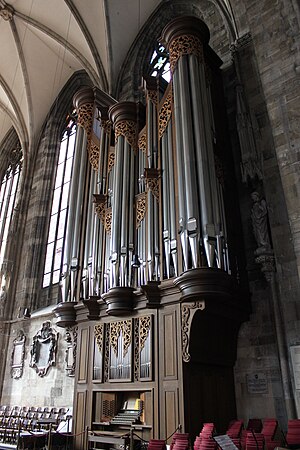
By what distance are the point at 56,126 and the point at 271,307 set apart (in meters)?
13.1

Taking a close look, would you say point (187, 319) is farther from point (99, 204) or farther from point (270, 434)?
point (99, 204)

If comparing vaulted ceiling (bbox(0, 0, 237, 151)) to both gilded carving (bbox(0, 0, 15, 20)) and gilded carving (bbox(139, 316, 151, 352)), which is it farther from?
gilded carving (bbox(139, 316, 151, 352))

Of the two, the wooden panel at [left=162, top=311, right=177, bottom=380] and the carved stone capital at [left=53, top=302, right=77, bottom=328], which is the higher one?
the carved stone capital at [left=53, top=302, right=77, bottom=328]

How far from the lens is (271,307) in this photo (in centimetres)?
788

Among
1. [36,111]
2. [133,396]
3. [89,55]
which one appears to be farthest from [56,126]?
[133,396]

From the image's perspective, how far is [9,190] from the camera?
63.3 ft

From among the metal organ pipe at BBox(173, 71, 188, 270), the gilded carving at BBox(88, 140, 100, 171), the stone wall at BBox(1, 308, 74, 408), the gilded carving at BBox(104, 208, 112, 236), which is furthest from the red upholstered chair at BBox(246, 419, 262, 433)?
the gilded carving at BBox(88, 140, 100, 171)

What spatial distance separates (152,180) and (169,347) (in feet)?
11.7

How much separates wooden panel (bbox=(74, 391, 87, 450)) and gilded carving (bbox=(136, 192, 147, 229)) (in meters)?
3.81

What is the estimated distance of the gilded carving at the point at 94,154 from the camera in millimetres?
11250

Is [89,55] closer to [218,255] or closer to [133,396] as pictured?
[218,255]

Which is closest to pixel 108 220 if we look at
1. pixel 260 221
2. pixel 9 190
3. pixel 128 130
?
pixel 128 130

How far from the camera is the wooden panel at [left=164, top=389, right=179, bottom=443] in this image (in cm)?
677

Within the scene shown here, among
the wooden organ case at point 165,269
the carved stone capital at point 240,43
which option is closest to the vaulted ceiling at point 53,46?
the wooden organ case at point 165,269
